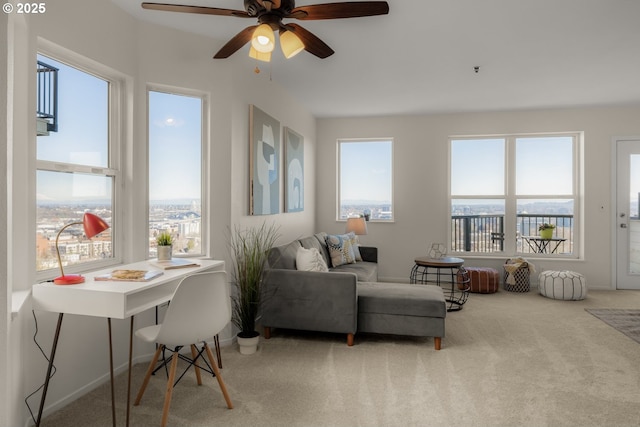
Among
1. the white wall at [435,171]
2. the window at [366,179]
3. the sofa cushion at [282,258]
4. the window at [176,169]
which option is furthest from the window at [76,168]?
the window at [366,179]

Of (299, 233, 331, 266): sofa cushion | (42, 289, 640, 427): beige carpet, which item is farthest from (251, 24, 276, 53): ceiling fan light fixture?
(299, 233, 331, 266): sofa cushion

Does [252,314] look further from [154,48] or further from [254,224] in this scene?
[154,48]

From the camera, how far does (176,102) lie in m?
3.27

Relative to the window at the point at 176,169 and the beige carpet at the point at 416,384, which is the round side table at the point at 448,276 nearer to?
the beige carpet at the point at 416,384

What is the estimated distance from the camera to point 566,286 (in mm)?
4934

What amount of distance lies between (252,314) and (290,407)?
1035 mm

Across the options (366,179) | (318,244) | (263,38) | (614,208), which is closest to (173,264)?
(263,38)

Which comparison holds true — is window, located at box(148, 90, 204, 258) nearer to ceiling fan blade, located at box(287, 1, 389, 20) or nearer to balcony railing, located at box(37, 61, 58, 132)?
balcony railing, located at box(37, 61, 58, 132)

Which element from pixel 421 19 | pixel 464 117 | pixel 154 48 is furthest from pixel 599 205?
pixel 154 48

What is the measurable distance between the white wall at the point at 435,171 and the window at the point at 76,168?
152 inches

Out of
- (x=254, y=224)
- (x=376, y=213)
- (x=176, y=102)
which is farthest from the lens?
(x=376, y=213)

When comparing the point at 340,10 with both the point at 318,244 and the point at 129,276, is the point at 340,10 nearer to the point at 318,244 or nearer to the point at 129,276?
the point at 129,276

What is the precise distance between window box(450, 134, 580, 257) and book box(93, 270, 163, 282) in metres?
4.83

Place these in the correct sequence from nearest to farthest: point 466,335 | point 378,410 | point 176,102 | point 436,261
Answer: point 378,410, point 176,102, point 466,335, point 436,261
